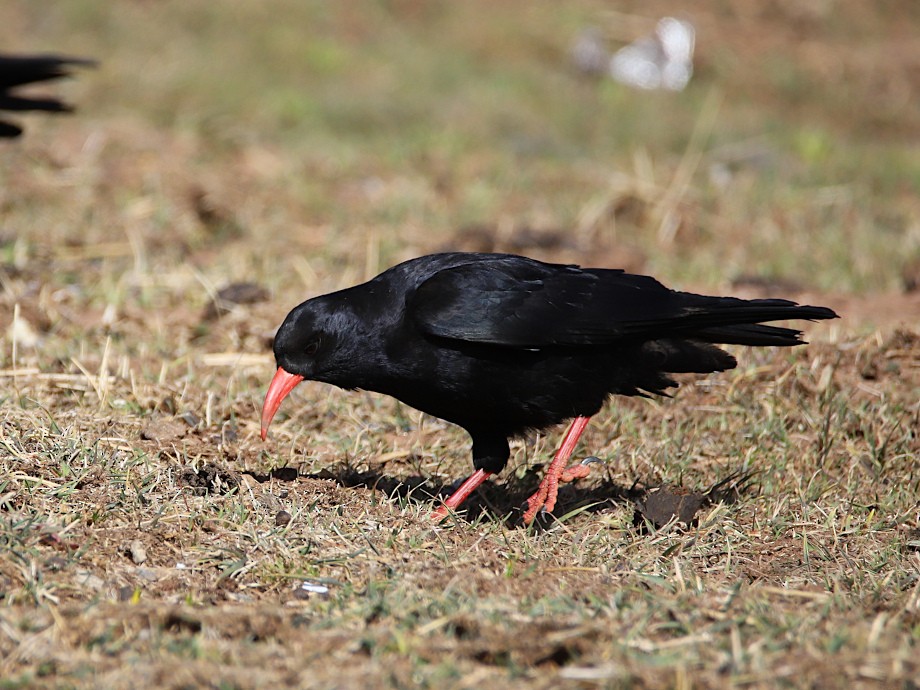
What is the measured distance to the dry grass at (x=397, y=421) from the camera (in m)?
3.04

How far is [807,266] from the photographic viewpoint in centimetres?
796

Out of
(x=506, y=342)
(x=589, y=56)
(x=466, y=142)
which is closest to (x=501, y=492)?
(x=506, y=342)

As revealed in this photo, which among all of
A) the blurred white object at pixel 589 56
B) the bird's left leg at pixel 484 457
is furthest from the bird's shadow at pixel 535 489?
the blurred white object at pixel 589 56

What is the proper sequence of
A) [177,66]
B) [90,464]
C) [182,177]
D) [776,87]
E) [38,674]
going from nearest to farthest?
[38,674] → [90,464] → [182,177] → [177,66] → [776,87]

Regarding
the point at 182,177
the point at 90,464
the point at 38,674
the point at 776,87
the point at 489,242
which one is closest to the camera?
the point at 38,674

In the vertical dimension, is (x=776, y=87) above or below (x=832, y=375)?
above

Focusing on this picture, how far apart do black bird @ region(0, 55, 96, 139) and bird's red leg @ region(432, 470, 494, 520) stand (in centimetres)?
410

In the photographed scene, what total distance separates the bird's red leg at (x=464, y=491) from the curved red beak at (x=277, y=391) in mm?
725

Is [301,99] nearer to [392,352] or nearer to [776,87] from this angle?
[776,87]

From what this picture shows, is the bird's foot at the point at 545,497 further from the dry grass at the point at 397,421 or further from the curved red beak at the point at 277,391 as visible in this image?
the curved red beak at the point at 277,391

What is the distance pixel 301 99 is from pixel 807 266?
18.8 feet

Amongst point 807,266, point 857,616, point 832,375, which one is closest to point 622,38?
point 807,266

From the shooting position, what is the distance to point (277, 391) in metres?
4.31

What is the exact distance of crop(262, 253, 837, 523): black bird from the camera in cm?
421
